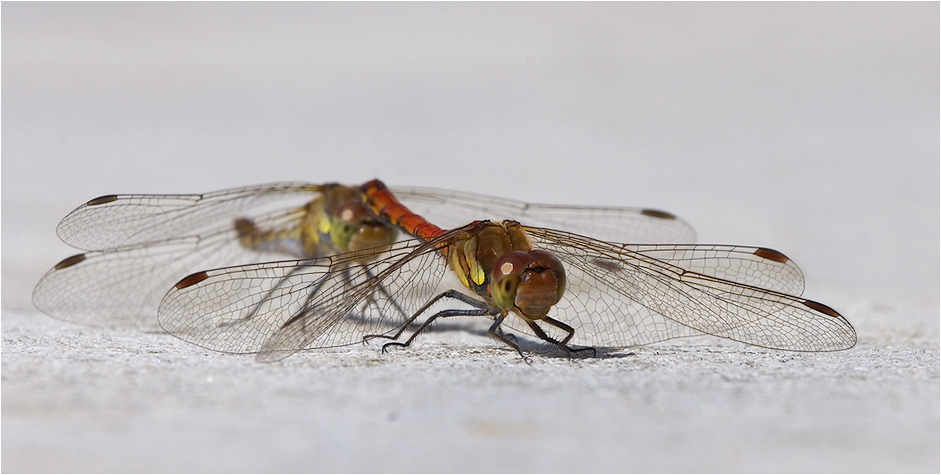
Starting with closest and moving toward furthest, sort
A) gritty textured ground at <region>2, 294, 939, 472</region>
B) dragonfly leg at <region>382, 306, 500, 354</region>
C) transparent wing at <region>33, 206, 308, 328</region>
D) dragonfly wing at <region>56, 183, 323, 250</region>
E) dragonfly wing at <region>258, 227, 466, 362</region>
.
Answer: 1. gritty textured ground at <region>2, 294, 939, 472</region>
2. dragonfly wing at <region>258, 227, 466, 362</region>
3. dragonfly leg at <region>382, 306, 500, 354</region>
4. transparent wing at <region>33, 206, 308, 328</region>
5. dragonfly wing at <region>56, 183, 323, 250</region>

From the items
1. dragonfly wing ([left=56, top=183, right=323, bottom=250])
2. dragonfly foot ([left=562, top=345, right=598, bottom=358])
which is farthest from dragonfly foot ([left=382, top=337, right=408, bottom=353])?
dragonfly wing ([left=56, top=183, right=323, bottom=250])

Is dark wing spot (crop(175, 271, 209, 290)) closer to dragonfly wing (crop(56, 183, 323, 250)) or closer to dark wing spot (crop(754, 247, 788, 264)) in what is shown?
dragonfly wing (crop(56, 183, 323, 250))

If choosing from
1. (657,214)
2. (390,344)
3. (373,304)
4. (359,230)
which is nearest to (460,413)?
(390,344)

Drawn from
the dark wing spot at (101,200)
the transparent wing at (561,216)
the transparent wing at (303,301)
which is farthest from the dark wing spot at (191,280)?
the transparent wing at (561,216)

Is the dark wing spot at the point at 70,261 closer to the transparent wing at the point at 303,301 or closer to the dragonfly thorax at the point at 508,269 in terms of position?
the transparent wing at the point at 303,301

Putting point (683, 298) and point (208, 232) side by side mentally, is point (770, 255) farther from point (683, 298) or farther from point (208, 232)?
point (208, 232)

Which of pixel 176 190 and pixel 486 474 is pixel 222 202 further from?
pixel 486 474

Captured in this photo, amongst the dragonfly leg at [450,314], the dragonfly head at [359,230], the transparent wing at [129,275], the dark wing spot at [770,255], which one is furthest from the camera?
the dragonfly head at [359,230]
